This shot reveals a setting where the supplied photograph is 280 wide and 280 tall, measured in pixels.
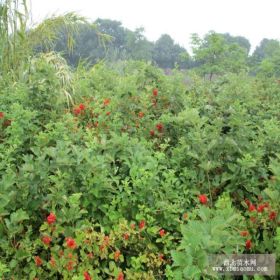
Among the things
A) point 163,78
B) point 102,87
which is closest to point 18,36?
point 102,87

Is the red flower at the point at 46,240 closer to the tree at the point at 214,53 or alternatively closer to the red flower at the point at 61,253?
the red flower at the point at 61,253

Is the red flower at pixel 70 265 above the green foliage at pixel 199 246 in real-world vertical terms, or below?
below

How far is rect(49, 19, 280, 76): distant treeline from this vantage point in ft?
37.1

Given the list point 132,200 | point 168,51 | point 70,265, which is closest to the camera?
point 70,265

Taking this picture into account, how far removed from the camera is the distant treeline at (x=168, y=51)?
11.3 m

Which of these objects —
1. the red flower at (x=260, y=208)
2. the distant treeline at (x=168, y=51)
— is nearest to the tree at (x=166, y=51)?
the distant treeline at (x=168, y=51)

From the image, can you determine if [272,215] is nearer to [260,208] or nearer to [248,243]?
[260,208]

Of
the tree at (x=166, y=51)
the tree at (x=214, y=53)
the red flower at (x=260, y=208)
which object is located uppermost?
the tree at (x=166, y=51)

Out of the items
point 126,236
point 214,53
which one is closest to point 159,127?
point 126,236

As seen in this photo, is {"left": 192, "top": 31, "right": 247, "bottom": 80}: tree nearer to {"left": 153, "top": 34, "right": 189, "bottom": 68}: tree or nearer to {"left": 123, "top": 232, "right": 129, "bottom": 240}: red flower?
{"left": 123, "top": 232, "right": 129, "bottom": 240}: red flower

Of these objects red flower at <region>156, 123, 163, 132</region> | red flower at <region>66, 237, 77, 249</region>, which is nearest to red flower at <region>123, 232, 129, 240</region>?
red flower at <region>66, 237, 77, 249</region>

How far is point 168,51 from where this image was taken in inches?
2276

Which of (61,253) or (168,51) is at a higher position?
(168,51)

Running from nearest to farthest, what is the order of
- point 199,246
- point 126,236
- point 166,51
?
point 199,246, point 126,236, point 166,51
